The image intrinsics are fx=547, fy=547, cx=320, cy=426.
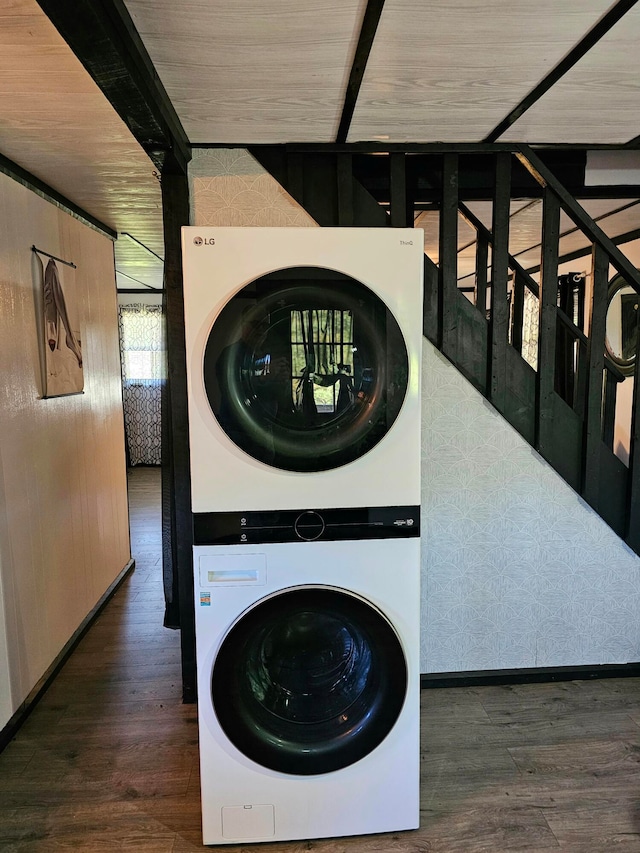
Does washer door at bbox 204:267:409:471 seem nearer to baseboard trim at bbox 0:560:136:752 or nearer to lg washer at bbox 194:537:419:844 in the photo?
lg washer at bbox 194:537:419:844

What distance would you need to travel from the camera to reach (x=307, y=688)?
164 centimetres

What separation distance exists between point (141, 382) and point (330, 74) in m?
6.47

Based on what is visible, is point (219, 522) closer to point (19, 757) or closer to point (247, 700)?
point (247, 700)

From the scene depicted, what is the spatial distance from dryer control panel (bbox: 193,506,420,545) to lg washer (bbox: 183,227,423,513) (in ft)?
0.10

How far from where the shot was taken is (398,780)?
1.63 metres

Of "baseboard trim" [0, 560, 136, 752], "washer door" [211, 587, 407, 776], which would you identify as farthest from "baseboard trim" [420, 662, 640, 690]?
"baseboard trim" [0, 560, 136, 752]

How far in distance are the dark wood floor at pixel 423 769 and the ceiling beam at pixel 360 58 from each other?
2246 mm

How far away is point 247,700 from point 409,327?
1.17m

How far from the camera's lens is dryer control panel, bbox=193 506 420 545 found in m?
1.54

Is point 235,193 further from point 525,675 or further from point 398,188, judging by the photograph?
point 525,675

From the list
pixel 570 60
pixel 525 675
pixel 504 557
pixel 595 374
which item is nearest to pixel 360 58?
pixel 570 60

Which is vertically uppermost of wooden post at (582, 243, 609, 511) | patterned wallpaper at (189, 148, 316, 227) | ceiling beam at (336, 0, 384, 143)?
ceiling beam at (336, 0, 384, 143)

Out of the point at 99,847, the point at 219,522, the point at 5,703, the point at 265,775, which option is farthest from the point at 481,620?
the point at 5,703

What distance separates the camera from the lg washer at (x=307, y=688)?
1547 millimetres
